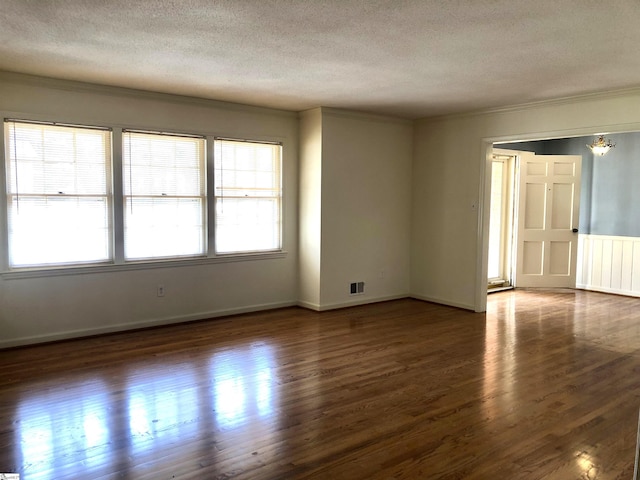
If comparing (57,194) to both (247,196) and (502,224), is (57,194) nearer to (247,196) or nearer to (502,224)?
(247,196)

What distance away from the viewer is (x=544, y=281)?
7.98 metres

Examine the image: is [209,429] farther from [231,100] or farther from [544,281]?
[544,281]

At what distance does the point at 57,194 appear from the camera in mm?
4770

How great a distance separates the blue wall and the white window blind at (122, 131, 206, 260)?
506 cm

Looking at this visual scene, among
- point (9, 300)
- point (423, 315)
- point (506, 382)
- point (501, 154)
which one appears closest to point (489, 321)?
point (423, 315)

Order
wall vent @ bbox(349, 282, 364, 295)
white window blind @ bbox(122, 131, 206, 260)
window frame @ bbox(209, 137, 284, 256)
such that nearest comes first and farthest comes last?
1. white window blind @ bbox(122, 131, 206, 260)
2. window frame @ bbox(209, 137, 284, 256)
3. wall vent @ bbox(349, 282, 364, 295)

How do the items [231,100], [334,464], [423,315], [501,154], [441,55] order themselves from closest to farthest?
[334,464]
[441,55]
[231,100]
[423,315]
[501,154]

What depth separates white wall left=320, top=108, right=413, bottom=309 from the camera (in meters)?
6.22

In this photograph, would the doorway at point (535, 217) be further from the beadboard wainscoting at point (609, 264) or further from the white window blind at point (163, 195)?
the white window blind at point (163, 195)

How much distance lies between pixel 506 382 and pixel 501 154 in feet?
15.5

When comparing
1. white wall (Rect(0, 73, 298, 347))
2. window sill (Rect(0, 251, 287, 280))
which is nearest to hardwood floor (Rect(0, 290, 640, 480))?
white wall (Rect(0, 73, 298, 347))

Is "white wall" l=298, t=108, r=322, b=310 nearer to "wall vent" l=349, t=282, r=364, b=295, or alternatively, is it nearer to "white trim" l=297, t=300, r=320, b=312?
"white trim" l=297, t=300, r=320, b=312

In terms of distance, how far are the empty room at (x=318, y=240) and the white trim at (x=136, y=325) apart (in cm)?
3

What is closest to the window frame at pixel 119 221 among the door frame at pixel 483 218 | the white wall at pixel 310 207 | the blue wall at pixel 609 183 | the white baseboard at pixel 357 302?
the white wall at pixel 310 207
